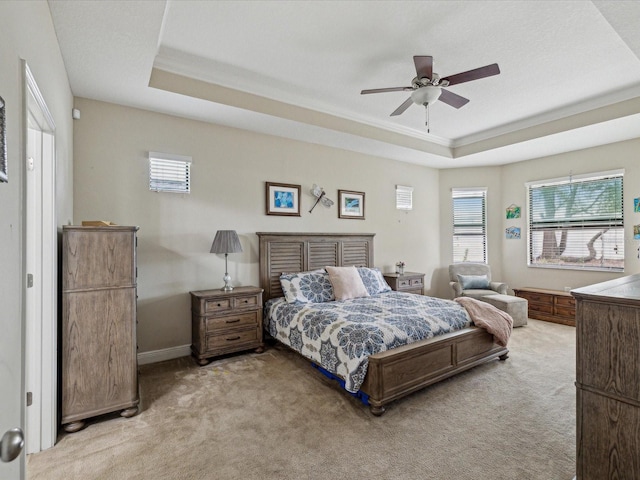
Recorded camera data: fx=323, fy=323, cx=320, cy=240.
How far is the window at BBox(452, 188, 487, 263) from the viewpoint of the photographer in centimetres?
623

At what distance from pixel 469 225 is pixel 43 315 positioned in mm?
6345

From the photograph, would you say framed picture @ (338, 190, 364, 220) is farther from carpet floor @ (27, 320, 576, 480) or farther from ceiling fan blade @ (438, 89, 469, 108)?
carpet floor @ (27, 320, 576, 480)

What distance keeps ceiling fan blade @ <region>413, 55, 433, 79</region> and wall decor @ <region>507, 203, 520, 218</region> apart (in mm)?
4200

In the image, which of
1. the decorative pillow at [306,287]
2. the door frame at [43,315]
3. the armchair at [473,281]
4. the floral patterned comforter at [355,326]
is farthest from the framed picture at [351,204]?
the door frame at [43,315]

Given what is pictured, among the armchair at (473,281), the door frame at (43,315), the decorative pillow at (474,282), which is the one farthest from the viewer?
the decorative pillow at (474,282)

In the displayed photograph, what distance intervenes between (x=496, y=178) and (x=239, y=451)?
6164 mm

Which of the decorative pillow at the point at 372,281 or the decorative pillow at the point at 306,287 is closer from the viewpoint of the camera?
the decorative pillow at the point at 306,287

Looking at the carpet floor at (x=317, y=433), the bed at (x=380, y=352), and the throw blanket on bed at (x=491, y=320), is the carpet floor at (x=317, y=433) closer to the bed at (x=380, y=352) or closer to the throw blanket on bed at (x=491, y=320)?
the bed at (x=380, y=352)

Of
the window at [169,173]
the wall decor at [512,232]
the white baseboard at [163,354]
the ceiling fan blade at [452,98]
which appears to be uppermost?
the ceiling fan blade at [452,98]

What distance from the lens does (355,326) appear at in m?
2.81

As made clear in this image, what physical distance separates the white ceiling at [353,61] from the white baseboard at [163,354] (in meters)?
2.66

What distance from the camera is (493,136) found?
5000 mm

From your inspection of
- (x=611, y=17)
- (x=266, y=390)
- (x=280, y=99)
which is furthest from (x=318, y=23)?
(x=266, y=390)

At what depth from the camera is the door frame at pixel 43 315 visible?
2.09 meters
